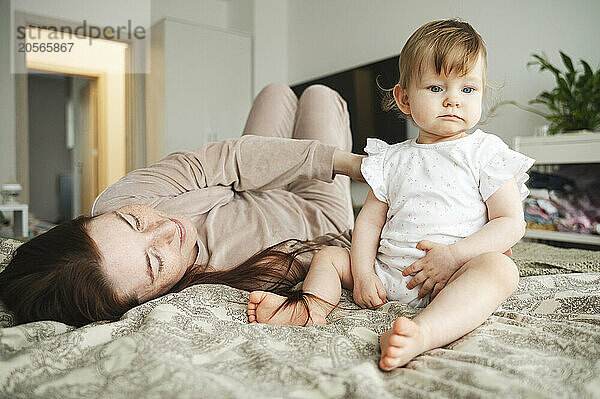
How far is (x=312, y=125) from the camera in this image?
5.46ft

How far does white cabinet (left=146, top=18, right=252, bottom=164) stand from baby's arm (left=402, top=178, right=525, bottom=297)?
4.07 meters

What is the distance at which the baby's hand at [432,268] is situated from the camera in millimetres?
811

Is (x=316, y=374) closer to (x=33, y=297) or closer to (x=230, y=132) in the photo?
(x=33, y=297)

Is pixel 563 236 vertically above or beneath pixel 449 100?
beneath

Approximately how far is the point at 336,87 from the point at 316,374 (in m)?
3.73

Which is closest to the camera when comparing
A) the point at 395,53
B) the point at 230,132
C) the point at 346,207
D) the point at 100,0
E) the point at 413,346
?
the point at 413,346

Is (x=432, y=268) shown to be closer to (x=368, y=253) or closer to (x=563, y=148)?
(x=368, y=253)

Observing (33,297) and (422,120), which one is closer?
(33,297)

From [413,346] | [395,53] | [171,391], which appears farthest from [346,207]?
[395,53]

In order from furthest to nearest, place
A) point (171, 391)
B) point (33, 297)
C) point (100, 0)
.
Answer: point (100, 0) < point (33, 297) < point (171, 391)

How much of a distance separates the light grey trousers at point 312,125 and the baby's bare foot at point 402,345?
88cm

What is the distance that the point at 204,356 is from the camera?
22.4 inches

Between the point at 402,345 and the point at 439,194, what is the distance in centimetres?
41

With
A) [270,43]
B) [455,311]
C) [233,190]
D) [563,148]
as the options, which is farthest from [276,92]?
[270,43]
